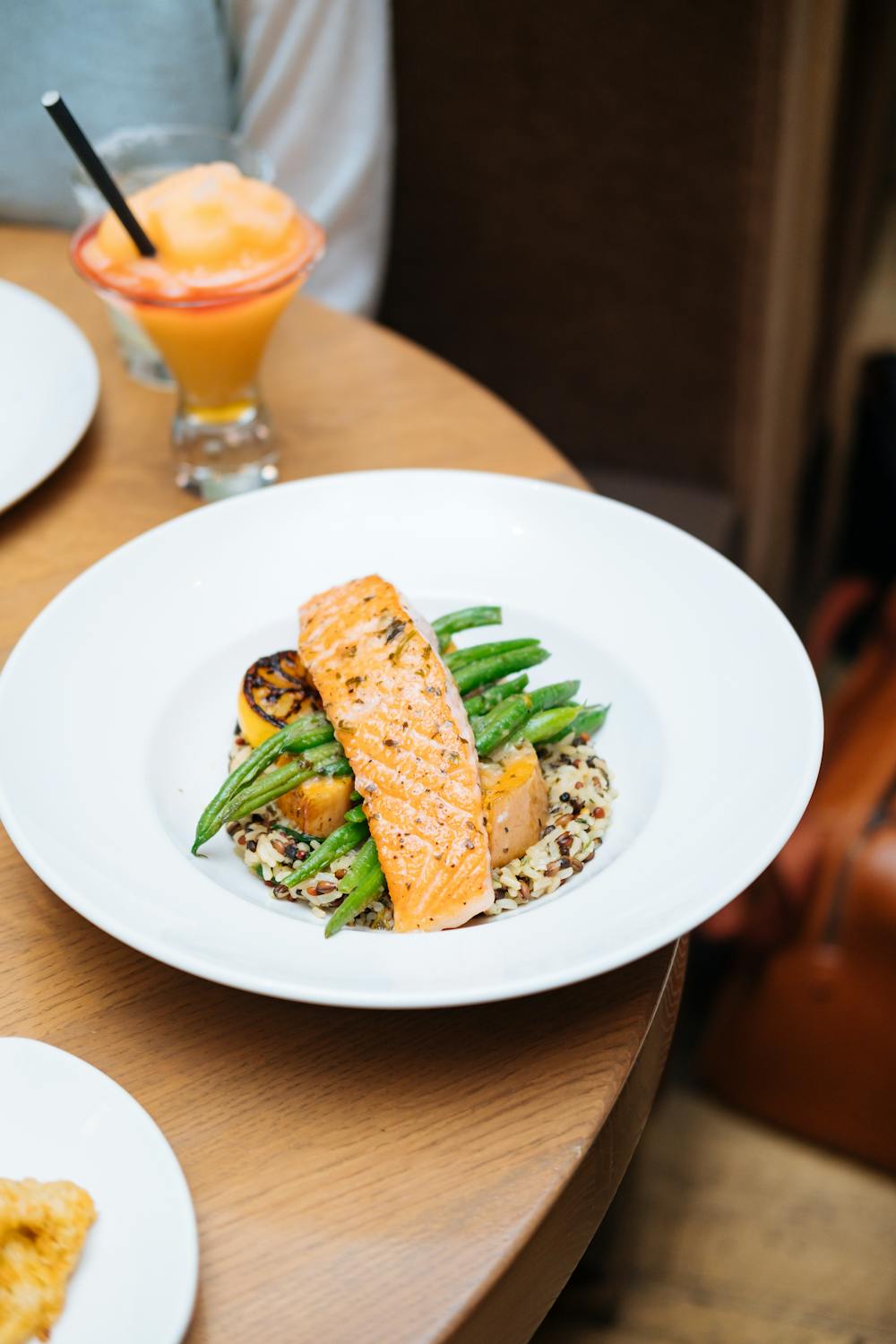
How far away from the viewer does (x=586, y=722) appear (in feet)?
3.74

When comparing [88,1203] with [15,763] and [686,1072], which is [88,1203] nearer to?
[15,763]

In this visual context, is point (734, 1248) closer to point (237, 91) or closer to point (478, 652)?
point (478, 652)

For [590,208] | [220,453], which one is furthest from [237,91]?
[220,453]

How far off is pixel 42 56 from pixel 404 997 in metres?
2.14

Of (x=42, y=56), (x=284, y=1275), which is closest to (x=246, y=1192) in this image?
(x=284, y=1275)

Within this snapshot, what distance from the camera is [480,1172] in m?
0.80

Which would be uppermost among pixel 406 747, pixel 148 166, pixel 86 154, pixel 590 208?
pixel 86 154

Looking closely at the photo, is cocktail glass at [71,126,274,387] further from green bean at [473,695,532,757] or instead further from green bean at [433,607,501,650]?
green bean at [473,695,532,757]

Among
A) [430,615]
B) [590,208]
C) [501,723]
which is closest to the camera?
[501,723]

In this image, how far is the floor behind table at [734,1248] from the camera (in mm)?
1864

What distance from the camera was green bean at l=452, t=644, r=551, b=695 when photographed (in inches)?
45.4

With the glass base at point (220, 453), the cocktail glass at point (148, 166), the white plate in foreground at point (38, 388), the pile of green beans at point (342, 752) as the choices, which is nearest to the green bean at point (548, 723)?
the pile of green beans at point (342, 752)

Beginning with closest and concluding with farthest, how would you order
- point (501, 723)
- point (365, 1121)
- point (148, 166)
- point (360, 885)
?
point (365, 1121), point (360, 885), point (501, 723), point (148, 166)

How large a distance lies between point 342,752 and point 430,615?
0.88ft
